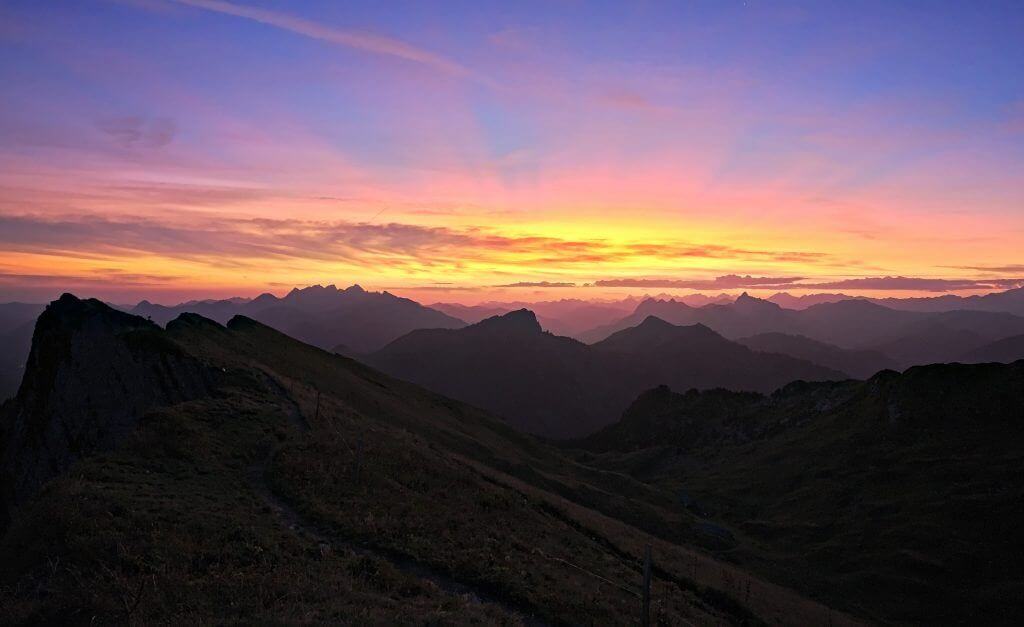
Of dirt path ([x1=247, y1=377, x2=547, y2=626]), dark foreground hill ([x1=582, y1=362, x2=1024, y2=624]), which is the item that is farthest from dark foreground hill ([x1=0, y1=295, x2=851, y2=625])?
dark foreground hill ([x1=582, y1=362, x2=1024, y2=624])

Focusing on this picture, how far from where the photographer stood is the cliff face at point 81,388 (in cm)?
2902

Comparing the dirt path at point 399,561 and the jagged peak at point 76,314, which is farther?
the jagged peak at point 76,314

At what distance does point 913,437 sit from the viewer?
204 feet

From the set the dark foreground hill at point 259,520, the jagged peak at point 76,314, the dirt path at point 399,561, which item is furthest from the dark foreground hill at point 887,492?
the jagged peak at point 76,314

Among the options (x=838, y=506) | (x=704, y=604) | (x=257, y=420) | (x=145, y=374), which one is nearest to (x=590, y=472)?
(x=838, y=506)

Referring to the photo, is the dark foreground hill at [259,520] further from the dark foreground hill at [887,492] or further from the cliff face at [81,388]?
the dark foreground hill at [887,492]

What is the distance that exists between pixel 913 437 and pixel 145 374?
7470cm

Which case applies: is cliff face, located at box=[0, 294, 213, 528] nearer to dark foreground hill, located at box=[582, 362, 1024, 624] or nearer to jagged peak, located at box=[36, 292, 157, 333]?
jagged peak, located at box=[36, 292, 157, 333]

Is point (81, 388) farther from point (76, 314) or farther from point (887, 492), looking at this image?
point (887, 492)

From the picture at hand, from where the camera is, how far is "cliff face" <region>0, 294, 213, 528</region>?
2902 centimetres

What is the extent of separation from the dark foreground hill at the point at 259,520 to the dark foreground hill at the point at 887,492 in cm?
926

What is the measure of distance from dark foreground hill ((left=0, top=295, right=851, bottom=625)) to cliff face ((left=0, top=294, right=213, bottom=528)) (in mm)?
120

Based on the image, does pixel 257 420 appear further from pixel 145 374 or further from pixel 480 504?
pixel 480 504

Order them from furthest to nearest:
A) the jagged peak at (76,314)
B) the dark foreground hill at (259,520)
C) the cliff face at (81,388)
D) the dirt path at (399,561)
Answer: the jagged peak at (76,314)
the cliff face at (81,388)
the dirt path at (399,561)
the dark foreground hill at (259,520)
